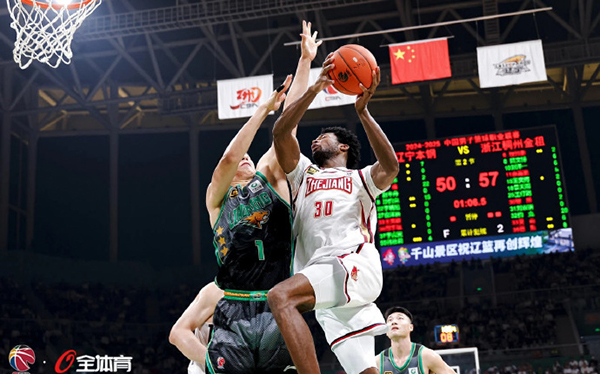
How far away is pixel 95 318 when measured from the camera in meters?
19.1

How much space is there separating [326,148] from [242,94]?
1012 cm

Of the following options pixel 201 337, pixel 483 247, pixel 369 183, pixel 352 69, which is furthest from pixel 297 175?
pixel 483 247

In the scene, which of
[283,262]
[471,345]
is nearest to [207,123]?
[471,345]

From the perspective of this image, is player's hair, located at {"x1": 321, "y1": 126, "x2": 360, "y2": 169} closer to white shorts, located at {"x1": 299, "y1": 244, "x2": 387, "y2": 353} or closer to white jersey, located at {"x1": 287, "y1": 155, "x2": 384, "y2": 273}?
white jersey, located at {"x1": 287, "y1": 155, "x2": 384, "y2": 273}

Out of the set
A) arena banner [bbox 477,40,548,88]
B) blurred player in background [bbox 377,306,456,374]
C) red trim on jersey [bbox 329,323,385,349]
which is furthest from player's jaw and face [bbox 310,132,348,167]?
arena banner [bbox 477,40,548,88]

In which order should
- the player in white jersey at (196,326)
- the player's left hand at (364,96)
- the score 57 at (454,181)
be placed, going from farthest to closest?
the score 57 at (454,181), the player in white jersey at (196,326), the player's left hand at (364,96)

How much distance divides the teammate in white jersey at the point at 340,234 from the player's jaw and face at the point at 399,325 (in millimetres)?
2644

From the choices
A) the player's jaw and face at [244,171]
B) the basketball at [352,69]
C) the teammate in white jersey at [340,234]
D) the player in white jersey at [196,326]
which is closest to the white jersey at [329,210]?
the teammate in white jersey at [340,234]

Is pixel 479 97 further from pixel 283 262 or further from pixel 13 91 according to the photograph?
pixel 283 262

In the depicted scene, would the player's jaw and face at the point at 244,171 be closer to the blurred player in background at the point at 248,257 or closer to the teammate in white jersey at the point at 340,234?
the blurred player in background at the point at 248,257

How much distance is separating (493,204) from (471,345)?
4.36 metres

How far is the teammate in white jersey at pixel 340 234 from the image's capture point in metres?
4.00

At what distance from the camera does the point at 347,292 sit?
13.2ft

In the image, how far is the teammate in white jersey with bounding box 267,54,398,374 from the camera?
4004 mm
